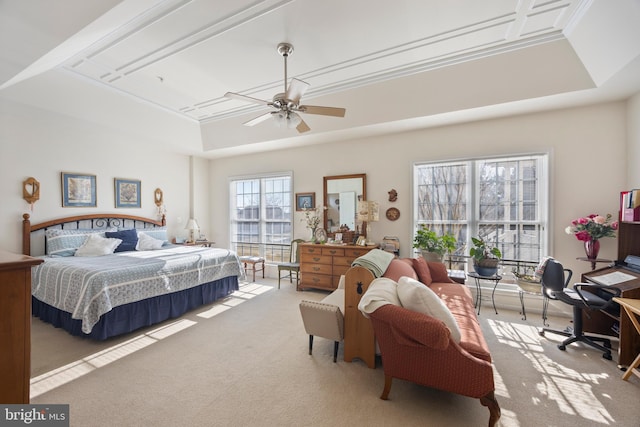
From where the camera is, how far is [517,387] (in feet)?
7.43

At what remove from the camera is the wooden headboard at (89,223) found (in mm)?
4008

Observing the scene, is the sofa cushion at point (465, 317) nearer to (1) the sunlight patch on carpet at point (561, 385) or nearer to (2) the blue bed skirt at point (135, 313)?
(1) the sunlight patch on carpet at point (561, 385)

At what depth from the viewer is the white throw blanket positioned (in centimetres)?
261

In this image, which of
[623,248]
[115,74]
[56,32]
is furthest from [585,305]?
[115,74]

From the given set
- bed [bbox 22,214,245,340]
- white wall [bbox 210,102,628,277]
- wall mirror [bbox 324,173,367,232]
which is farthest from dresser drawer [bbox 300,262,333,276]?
bed [bbox 22,214,245,340]

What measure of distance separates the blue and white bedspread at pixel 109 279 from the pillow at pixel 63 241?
321 mm

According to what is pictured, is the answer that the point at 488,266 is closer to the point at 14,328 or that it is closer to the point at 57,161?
the point at 14,328

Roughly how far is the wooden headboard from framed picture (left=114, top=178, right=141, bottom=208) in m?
0.24

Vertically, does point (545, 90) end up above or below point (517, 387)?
above

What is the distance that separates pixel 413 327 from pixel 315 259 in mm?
3214

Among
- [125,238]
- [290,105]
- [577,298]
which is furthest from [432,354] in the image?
[125,238]

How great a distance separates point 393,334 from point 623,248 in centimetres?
314

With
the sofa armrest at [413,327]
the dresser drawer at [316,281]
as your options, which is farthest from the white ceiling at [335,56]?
the sofa armrest at [413,327]

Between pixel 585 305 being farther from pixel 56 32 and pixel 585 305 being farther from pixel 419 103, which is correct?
pixel 56 32
